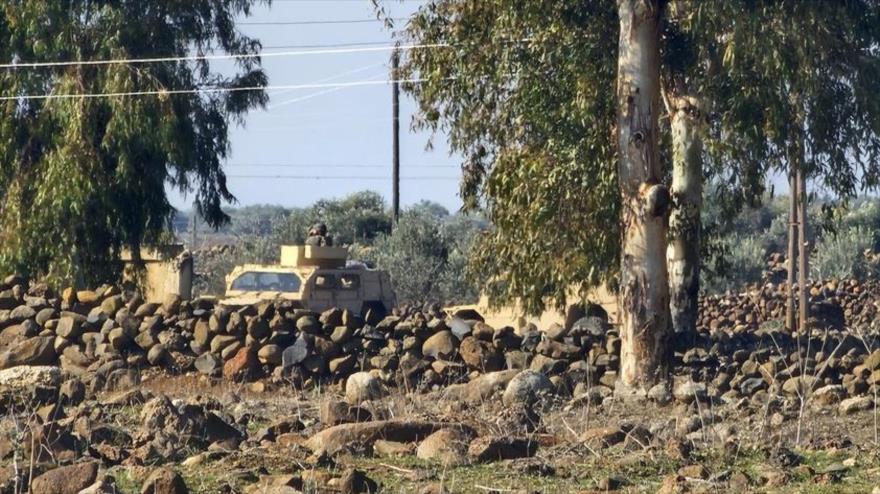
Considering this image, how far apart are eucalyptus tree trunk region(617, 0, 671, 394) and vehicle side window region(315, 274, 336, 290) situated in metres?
10.4

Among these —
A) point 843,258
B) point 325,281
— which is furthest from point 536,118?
point 843,258

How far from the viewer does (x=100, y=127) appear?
26328 millimetres

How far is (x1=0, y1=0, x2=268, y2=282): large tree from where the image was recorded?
25.6m

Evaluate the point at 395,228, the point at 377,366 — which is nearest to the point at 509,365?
the point at 377,366

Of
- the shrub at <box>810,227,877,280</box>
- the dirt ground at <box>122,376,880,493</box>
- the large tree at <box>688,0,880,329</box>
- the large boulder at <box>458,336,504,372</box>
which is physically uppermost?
the large tree at <box>688,0,880,329</box>

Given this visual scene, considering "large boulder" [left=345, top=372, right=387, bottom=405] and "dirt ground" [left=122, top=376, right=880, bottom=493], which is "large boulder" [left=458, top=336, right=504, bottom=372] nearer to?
"large boulder" [left=345, top=372, right=387, bottom=405]

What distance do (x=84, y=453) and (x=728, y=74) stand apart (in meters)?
9.28

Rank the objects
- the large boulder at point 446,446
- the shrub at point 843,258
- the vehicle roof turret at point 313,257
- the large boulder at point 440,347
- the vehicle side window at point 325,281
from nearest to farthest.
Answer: the large boulder at point 446,446, the large boulder at point 440,347, the vehicle side window at point 325,281, the vehicle roof turret at point 313,257, the shrub at point 843,258

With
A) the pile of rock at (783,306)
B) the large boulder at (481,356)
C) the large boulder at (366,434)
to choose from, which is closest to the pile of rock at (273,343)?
the large boulder at (481,356)

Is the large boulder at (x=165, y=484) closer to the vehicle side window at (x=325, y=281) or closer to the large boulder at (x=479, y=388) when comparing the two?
the large boulder at (x=479, y=388)

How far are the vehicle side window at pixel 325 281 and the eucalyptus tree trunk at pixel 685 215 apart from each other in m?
7.90

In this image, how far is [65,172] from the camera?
2539 centimetres

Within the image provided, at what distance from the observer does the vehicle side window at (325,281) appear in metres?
25.0

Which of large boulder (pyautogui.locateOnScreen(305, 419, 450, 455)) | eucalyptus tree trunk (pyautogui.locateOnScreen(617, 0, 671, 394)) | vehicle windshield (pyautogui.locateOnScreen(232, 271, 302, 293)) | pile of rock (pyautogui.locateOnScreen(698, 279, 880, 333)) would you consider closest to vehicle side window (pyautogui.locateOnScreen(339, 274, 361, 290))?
vehicle windshield (pyautogui.locateOnScreen(232, 271, 302, 293))
